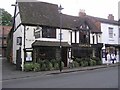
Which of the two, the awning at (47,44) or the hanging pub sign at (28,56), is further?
the hanging pub sign at (28,56)

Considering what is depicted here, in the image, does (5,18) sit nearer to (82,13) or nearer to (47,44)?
(82,13)

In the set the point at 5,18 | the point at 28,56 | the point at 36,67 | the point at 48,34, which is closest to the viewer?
the point at 36,67

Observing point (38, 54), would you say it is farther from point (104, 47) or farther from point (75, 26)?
point (104, 47)

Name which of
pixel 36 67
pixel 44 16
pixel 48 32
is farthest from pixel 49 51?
pixel 44 16

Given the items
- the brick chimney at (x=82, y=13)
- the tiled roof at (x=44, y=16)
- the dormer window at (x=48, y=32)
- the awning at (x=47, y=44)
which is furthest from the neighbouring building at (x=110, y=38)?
the dormer window at (x=48, y=32)

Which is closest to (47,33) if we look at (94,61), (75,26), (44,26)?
(44,26)

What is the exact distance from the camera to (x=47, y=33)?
2986 cm

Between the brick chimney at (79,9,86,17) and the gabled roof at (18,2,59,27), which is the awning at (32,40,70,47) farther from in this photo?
the brick chimney at (79,9,86,17)

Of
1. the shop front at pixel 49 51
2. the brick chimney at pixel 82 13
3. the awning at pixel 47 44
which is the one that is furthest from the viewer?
the brick chimney at pixel 82 13

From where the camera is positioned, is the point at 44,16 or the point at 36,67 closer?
the point at 36,67

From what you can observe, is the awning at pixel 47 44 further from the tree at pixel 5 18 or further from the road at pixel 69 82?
the tree at pixel 5 18

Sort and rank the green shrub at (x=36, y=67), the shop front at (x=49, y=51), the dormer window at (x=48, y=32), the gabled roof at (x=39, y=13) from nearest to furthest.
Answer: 1. the green shrub at (x=36, y=67)
2. the shop front at (x=49, y=51)
3. the gabled roof at (x=39, y=13)
4. the dormer window at (x=48, y=32)

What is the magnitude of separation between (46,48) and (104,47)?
11.4 metres

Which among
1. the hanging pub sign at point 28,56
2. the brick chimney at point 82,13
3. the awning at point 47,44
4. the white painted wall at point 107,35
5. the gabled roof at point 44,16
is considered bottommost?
the hanging pub sign at point 28,56
